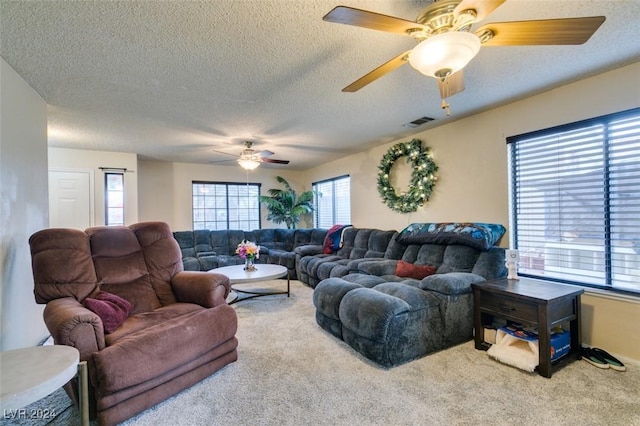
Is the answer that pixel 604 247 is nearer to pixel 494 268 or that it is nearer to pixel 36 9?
pixel 494 268

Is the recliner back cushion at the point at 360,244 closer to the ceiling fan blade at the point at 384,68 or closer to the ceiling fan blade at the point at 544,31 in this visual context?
the ceiling fan blade at the point at 384,68

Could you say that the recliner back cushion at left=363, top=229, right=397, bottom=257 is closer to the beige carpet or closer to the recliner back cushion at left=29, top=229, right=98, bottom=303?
the beige carpet

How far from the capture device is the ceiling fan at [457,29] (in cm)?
128

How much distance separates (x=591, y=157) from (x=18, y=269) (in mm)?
5083

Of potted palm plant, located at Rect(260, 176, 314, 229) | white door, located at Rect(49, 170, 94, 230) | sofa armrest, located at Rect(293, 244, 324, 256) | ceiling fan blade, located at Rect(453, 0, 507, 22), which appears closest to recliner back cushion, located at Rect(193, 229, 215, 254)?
potted palm plant, located at Rect(260, 176, 314, 229)

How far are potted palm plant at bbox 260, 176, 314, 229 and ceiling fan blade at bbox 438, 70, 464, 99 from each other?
5.08 metres

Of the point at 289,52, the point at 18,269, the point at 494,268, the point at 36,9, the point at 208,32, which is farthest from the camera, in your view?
the point at 494,268

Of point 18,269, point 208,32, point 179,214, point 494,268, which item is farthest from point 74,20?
point 179,214

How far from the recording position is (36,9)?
5.37 feet

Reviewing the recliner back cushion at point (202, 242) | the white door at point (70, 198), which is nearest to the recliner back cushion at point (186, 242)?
the recliner back cushion at point (202, 242)

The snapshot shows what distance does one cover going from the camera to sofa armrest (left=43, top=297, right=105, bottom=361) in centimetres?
163

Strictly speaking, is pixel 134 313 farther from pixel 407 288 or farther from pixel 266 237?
pixel 266 237

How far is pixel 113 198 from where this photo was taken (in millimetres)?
5156

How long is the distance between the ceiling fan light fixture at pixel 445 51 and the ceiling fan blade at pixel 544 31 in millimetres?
145
